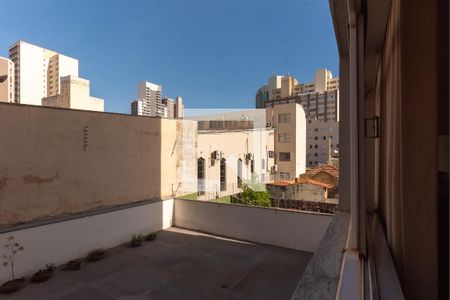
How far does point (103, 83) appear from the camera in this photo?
559 inches

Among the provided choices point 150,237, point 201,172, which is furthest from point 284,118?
point 150,237

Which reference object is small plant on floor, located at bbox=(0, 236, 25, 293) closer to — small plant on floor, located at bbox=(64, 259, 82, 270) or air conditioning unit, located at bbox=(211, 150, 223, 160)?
small plant on floor, located at bbox=(64, 259, 82, 270)

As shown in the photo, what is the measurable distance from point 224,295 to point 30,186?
4547 mm

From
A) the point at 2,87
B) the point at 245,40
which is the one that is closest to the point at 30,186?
the point at 2,87

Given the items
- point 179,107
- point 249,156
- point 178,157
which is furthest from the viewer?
point 179,107

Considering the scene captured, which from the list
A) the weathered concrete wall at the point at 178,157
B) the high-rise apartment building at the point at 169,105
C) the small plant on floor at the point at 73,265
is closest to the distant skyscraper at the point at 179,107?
the high-rise apartment building at the point at 169,105

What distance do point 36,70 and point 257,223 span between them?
42.4 feet

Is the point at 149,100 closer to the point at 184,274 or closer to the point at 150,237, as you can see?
the point at 150,237

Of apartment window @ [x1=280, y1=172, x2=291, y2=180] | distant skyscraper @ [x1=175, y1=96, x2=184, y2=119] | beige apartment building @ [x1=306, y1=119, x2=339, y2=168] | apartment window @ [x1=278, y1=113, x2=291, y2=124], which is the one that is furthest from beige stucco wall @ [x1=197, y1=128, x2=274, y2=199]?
beige apartment building @ [x1=306, y1=119, x2=339, y2=168]

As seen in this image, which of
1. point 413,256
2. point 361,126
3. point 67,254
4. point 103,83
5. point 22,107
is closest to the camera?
point 413,256

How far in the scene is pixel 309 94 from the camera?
3428 centimetres

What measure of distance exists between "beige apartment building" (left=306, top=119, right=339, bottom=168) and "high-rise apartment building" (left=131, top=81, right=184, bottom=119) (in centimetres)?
1887

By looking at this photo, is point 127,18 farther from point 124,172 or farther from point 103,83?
point 124,172

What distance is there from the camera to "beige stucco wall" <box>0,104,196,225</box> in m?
5.62
